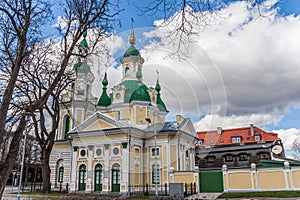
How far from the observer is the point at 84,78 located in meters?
34.8

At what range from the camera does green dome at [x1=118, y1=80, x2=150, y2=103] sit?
33375 mm

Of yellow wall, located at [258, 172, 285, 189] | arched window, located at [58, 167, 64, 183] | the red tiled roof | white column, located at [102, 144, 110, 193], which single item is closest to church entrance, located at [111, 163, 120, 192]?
white column, located at [102, 144, 110, 193]

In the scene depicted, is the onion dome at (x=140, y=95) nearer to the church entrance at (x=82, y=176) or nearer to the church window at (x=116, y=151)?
the church window at (x=116, y=151)

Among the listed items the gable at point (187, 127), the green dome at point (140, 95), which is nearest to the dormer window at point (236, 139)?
the gable at point (187, 127)

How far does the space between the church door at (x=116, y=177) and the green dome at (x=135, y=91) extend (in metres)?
8.49

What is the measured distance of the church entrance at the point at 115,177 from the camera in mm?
27891

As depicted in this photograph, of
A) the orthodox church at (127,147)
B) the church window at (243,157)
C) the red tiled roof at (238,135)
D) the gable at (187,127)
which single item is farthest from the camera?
the red tiled roof at (238,135)

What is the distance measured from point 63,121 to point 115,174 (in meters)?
14.1

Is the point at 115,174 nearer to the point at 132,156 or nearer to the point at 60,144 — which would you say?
the point at 132,156

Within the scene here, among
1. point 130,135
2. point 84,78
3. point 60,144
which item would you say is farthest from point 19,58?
point 60,144

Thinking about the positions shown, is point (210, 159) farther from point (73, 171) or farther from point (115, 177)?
point (73, 171)

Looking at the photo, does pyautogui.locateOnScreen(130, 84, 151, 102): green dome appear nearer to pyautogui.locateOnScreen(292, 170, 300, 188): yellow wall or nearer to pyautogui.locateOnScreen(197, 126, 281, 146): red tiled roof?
pyautogui.locateOnScreen(197, 126, 281, 146): red tiled roof

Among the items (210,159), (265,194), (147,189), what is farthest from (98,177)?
(210,159)

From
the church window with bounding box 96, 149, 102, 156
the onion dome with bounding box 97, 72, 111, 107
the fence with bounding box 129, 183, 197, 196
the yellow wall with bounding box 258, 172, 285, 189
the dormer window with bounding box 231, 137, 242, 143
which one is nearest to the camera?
the yellow wall with bounding box 258, 172, 285, 189
